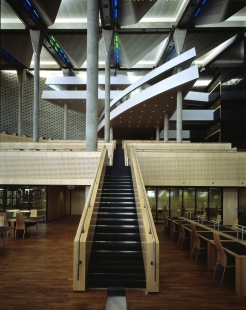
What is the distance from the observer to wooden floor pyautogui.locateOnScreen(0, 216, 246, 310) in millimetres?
4973

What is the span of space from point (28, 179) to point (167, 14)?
17.6 m

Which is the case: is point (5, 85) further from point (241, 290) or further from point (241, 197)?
point (241, 290)

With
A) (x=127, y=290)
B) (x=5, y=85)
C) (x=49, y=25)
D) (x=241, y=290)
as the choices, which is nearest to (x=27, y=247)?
(x=127, y=290)

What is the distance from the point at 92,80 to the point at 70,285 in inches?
373

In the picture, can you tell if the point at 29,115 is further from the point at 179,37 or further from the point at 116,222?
the point at 116,222

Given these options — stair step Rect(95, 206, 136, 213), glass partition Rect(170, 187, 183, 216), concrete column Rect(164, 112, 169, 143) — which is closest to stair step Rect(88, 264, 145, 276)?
stair step Rect(95, 206, 136, 213)

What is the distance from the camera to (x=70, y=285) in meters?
5.86

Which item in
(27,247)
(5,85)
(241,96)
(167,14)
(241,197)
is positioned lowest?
(27,247)

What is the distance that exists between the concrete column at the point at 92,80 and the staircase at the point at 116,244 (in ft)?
13.1

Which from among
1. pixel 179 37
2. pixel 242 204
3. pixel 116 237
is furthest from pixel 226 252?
pixel 179 37

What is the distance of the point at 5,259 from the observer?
7.75 meters

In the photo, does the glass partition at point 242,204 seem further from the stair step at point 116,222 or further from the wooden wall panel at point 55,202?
the wooden wall panel at point 55,202

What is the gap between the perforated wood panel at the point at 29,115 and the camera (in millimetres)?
33969

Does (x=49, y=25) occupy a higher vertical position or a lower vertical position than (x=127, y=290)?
higher
